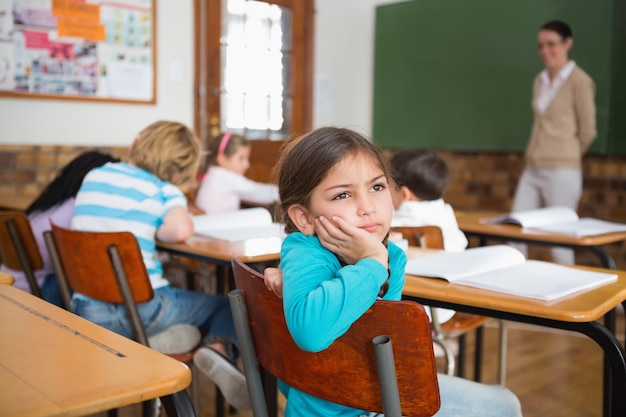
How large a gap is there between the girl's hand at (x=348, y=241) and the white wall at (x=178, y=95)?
10.2 ft

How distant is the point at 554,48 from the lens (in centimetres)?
394

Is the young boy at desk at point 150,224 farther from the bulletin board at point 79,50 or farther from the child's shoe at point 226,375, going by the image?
the bulletin board at point 79,50

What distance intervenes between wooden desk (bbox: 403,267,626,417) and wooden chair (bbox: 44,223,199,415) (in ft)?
2.43

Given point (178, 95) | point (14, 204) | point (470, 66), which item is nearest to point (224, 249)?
point (14, 204)

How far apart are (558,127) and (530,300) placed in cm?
300

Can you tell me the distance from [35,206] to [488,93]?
349 cm

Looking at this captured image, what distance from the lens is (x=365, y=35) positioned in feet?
19.6

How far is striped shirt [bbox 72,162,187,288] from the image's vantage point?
204 centimetres

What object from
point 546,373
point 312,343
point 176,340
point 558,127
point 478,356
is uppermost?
point 558,127

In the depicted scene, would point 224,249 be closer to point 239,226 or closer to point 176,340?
point 176,340

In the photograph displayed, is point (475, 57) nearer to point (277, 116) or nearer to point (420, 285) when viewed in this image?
point (277, 116)

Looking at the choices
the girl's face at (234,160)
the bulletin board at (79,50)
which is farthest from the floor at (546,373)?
the bulletin board at (79,50)

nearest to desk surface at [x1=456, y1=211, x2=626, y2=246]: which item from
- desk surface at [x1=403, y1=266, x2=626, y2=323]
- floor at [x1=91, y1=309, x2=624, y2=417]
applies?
floor at [x1=91, y1=309, x2=624, y2=417]

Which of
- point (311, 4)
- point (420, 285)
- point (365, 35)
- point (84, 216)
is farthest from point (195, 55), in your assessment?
point (420, 285)
